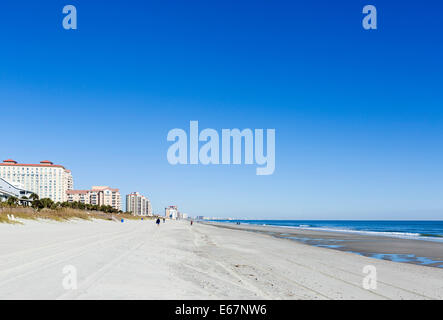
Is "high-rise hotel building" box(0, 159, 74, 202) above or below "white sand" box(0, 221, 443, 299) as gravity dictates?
above

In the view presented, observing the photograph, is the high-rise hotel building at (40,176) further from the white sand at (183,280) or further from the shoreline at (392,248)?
the white sand at (183,280)

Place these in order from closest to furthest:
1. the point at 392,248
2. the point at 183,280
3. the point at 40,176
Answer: the point at 183,280 → the point at 392,248 → the point at 40,176

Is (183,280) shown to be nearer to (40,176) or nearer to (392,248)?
(392,248)

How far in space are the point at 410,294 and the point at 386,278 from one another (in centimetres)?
260

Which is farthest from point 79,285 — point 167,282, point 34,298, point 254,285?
point 254,285

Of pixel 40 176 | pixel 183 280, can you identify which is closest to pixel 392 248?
pixel 183 280

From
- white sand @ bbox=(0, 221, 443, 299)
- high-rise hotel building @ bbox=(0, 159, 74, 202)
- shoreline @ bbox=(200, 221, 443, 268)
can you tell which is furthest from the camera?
high-rise hotel building @ bbox=(0, 159, 74, 202)

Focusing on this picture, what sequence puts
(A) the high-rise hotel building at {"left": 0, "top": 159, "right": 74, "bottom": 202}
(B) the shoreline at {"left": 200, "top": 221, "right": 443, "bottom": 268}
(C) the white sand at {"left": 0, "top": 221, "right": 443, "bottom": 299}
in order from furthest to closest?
(A) the high-rise hotel building at {"left": 0, "top": 159, "right": 74, "bottom": 202}, (B) the shoreline at {"left": 200, "top": 221, "right": 443, "bottom": 268}, (C) the white sand at {"left": 0, "top": 221, "right": 443, "bottom": 299}

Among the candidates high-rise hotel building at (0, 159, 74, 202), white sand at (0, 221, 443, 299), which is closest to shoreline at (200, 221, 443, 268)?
white sand at (0, 221, 443, 299)

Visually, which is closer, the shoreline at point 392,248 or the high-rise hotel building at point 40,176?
the shoreline at point 392,248

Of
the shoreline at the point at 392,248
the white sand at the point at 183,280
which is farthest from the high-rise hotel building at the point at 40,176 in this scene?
the white sand at the point at 183,280

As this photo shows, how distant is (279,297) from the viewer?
8094 millimetres

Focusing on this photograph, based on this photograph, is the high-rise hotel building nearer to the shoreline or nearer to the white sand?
the shoreline

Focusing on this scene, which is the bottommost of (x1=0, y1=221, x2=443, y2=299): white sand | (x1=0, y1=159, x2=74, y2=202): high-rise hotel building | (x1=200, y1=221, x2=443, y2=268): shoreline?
(x1=200, y1=221, x2=443, y2=268): shoreline
